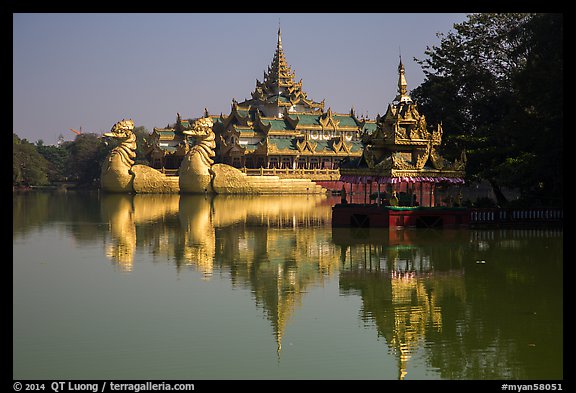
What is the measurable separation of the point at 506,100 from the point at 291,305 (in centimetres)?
2339

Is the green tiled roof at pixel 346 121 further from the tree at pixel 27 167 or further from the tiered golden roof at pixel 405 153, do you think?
the tiered golden roof at pixel 405 153

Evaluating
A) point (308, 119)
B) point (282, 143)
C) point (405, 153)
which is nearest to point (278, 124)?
point (282, 143)

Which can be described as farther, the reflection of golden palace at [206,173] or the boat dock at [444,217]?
the reflection of golden palace at [206,173]

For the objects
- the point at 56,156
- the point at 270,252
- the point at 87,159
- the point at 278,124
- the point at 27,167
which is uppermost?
the point at 278,124

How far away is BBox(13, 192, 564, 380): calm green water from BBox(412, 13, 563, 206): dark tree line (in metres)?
4.03

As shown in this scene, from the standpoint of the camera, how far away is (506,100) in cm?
3812

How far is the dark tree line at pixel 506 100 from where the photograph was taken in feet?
105

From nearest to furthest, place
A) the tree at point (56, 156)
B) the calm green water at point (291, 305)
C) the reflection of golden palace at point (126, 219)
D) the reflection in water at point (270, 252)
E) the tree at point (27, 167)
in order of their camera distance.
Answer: the calm green water at point (291, 305) < the reflection in water at point (270, 252) < the reflection of golden palace at point (126, 219) < the tree at point (27, 167) < the tree at point (56, 156)

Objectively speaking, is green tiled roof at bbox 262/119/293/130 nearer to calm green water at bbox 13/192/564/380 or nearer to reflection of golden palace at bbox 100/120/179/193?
reflection of golden palace at bbox 100/120/179/193

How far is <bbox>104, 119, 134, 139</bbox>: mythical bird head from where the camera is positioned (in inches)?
2785

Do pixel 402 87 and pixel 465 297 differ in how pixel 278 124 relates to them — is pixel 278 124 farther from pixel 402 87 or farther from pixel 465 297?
pixel 465 297

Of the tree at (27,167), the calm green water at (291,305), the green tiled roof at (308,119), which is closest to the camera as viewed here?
the calm green water at (291,305)

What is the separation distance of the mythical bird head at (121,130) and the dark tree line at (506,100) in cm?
3387

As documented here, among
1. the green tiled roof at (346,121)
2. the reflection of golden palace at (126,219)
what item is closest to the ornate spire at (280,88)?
the green tiled roof at (346,121)
